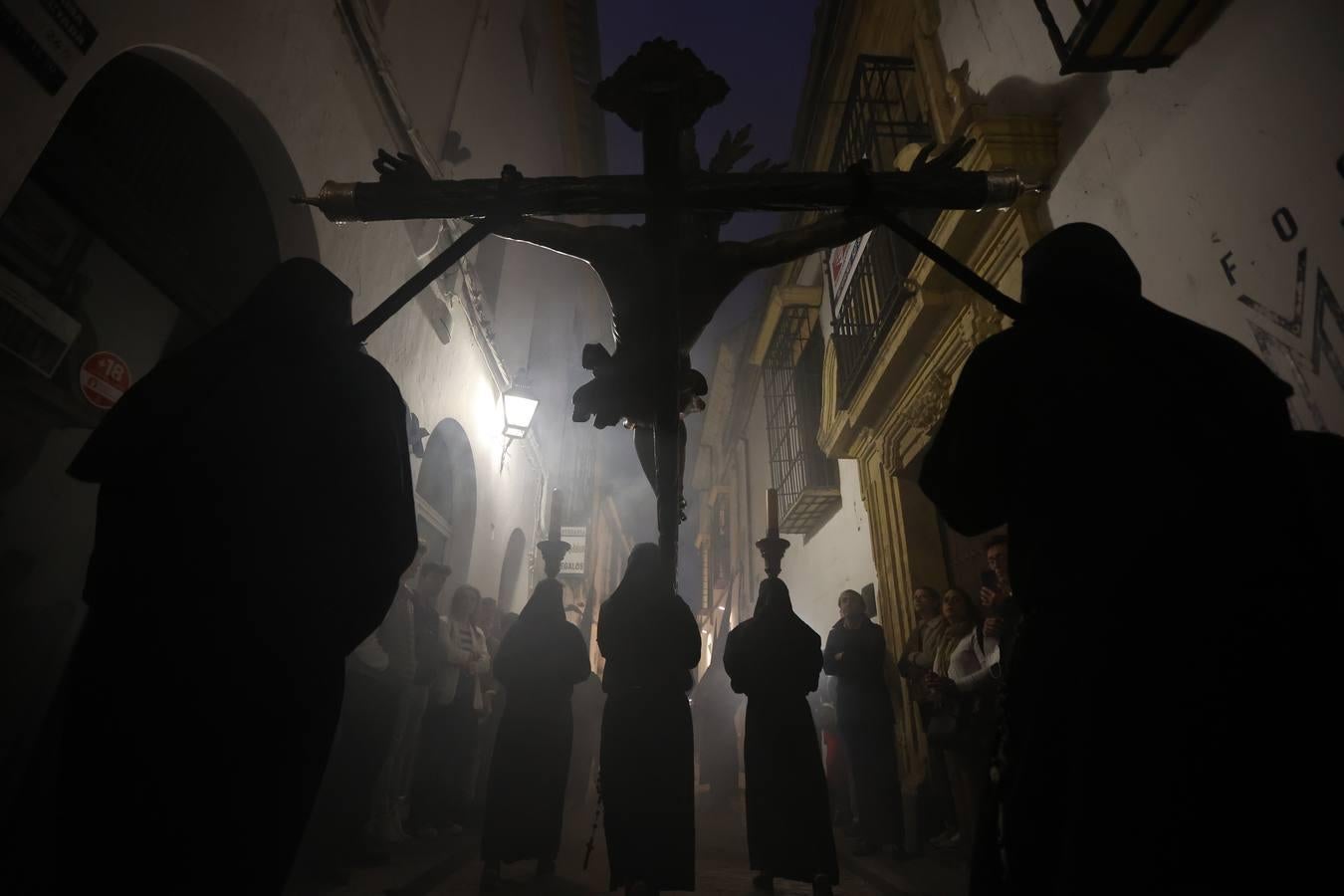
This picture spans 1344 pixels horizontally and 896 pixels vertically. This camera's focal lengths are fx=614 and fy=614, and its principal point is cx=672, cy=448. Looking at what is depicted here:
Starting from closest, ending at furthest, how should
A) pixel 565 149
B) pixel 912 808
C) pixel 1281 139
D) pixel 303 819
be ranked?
pixel 303 819, pixel 1281 139, pixel 912 808, pixel 565 149

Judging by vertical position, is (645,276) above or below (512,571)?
below

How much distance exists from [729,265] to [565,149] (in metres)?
10.8

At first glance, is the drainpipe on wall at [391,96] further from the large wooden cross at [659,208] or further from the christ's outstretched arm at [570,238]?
the christ's outstretched arm at [570,238]

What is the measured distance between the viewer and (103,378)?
3018 millimetres

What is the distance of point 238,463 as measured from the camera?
3.95ft

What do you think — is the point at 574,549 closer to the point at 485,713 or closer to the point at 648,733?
the point at 485,713

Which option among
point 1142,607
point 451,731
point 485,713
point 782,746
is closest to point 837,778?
point 782,746

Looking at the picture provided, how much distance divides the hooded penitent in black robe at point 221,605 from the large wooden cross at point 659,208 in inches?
13.8

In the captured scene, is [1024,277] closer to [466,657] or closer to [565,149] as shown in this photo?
[466,657]

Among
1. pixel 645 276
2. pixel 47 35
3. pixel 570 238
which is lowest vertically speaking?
pixel 645 276

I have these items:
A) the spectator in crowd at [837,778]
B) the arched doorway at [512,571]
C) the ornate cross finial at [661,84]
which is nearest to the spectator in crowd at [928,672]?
the spectator in crowd at [837,778]

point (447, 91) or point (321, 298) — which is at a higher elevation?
point (447, 91)

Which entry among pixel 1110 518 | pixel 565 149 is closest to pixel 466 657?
pixel 1110 518

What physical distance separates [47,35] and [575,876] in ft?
17.6
